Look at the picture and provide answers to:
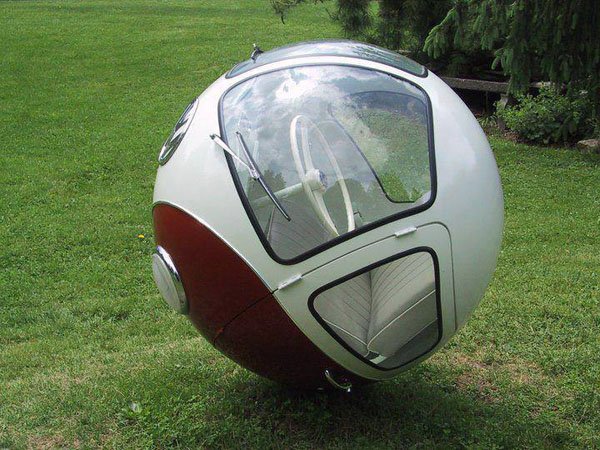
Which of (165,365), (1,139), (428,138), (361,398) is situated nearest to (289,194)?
(428,138)

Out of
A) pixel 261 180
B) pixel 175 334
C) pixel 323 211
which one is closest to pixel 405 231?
pixel 323 211

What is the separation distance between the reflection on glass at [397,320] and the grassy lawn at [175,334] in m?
0.47

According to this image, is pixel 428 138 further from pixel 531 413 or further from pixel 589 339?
pixel 589 339

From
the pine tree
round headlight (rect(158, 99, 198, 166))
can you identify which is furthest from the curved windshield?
the pine tree

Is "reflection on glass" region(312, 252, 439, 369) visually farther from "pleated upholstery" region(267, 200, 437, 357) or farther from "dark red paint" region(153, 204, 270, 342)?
"dark red paint" region(153, 204, 270, 342)

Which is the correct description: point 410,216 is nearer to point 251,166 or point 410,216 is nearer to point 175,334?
point 251,166

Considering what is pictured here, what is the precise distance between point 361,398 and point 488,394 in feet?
2.14

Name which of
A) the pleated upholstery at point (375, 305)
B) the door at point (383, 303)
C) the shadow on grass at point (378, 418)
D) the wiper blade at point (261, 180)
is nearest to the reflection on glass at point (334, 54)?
the wiper blade at point (261, 180)

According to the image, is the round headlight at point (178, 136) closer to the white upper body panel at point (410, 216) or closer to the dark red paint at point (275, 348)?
the white upper body panel at point (410, 216)

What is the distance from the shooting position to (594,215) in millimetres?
7301

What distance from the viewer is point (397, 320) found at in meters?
3.40

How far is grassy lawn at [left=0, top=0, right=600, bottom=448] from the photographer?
12.1 feet

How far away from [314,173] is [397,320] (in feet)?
2.41

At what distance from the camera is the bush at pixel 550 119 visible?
9422 mm
